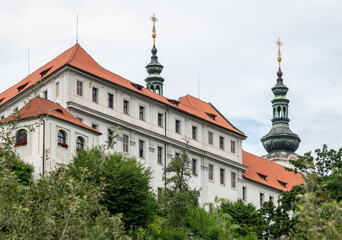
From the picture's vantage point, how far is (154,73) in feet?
316

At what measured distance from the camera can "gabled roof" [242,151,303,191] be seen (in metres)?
85.0

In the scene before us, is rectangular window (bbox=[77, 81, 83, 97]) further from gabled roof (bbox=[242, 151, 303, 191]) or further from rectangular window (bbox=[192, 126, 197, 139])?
gabled roof (bbox=[242, 151, 303, 191])

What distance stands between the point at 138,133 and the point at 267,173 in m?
26.3

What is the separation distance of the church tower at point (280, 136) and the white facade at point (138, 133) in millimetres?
21071

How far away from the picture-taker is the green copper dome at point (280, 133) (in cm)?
10650

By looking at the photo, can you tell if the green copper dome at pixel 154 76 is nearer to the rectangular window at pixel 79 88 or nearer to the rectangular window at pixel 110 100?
the rectangular window at pixel 110 100

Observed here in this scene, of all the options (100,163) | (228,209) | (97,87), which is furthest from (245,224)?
(100,163)

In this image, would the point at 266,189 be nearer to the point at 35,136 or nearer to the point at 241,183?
the point at 241,183

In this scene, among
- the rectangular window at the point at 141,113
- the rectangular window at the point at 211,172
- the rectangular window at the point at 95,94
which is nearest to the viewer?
the rectangular window at the point at 95,94

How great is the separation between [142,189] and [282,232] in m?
11.1

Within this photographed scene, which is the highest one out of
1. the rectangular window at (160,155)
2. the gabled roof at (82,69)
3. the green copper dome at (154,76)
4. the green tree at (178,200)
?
the green copper dome at (154,76)

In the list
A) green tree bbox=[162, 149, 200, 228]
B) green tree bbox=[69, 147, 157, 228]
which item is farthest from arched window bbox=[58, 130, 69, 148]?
green tree bbox=[162, 149, 200, 228]

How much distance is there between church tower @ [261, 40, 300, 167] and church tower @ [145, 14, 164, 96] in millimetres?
18921

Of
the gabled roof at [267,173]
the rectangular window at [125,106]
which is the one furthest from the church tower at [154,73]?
the rectangular window at [125,106]
